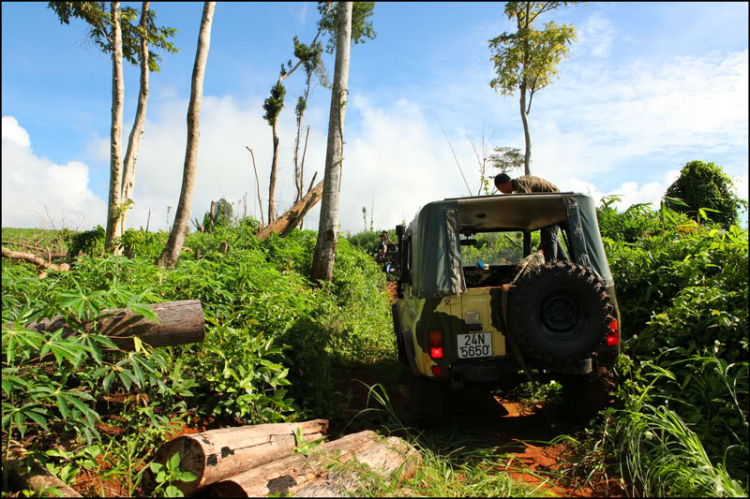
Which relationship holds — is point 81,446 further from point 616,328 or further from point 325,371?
point 616,328

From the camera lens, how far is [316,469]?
3.12m

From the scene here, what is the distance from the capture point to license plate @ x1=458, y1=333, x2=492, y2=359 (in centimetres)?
400

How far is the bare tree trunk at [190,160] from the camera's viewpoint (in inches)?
339

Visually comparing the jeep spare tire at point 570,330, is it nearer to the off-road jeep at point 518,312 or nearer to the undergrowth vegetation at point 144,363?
the off-road jeep at point 518,312

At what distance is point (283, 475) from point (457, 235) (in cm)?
236

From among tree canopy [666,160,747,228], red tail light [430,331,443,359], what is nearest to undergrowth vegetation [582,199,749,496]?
red tail light [430,331,443,359]

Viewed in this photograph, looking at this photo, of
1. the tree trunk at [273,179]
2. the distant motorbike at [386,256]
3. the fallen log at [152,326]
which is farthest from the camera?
the tree trunk at [273,179]

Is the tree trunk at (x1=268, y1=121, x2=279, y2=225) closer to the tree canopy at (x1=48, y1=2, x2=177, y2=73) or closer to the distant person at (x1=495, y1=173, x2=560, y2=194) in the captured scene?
the tree canopy at (x1=48, y1=2, x2=177, y2=73)

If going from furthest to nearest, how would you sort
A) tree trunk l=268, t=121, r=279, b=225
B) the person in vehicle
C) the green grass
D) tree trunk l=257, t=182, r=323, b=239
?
tree trunk l=268, t=121, r=279, b=225, the person in vehicle, tree trunk l=257, t=182, r=323, b=239, the green grass

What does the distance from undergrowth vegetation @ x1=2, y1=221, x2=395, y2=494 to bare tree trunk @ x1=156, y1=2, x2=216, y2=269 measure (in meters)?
2.26

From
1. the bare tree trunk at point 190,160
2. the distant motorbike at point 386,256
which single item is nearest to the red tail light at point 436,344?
the bare tree trunk at point 190,160

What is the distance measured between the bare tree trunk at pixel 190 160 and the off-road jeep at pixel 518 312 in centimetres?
551

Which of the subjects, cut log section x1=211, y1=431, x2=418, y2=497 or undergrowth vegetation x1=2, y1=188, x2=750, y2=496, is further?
undergrowth vegetation x1=2, y1=188, x2=750, y2=496

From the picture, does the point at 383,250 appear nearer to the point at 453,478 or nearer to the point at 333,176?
the point at 333,176
